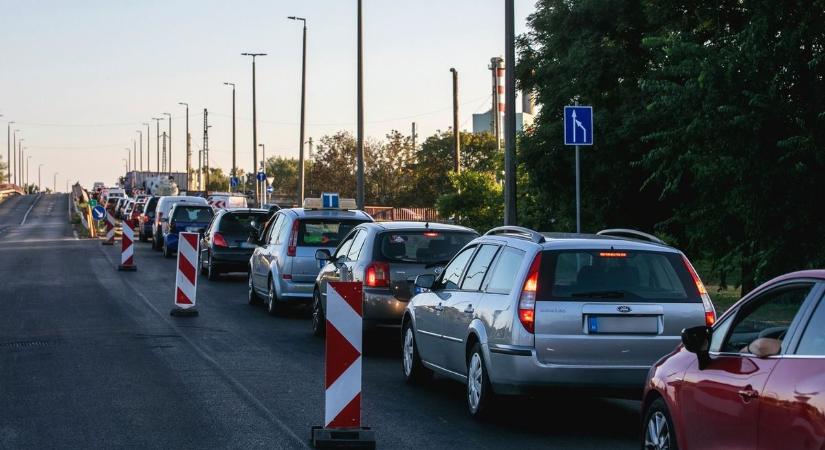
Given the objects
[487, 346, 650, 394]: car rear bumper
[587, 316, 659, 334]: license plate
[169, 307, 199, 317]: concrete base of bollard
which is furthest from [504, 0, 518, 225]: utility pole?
[487, 346, 650, 394]: car rear bumper

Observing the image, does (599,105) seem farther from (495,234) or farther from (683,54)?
(495,234)

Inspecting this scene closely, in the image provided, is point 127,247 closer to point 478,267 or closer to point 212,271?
point 212,271

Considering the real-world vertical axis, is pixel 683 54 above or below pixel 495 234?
above

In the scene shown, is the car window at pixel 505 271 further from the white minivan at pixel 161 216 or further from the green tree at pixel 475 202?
the white minivan at pixel 161 216

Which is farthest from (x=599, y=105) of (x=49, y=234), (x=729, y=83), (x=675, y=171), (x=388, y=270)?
(x=49, y=234)

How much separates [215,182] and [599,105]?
14622 centimetres

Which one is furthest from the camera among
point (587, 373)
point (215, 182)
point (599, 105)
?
point (215, 182)

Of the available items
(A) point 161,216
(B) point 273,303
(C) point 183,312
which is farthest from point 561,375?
(A) point 161,216

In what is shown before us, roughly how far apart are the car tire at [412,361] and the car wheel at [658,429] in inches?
183

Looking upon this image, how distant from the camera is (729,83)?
659 inches

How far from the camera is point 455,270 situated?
11.8 metres

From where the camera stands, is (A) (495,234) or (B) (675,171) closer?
(A) (495,234)

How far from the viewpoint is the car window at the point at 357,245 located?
606 inches

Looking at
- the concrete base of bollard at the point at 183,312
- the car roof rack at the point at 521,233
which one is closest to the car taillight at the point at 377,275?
the car roof rack at the point at 521,233
